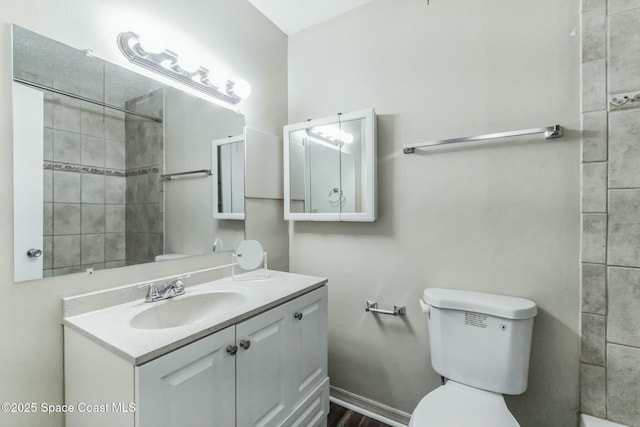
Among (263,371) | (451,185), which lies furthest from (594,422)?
(263,371)

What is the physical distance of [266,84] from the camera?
A: 184 centimetres

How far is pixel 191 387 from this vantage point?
2.71 ft

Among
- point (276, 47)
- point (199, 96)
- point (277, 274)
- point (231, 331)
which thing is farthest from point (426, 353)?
point (276, 47)

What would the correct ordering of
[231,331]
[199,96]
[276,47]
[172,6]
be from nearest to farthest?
1. [231,331]
2. [172,6]
3. [199,96]
4. [276,47]

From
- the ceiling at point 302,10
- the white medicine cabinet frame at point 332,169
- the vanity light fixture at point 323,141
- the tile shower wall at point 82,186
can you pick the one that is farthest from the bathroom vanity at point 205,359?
the ceiling at point 302,10

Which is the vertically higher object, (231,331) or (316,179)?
(316,179)

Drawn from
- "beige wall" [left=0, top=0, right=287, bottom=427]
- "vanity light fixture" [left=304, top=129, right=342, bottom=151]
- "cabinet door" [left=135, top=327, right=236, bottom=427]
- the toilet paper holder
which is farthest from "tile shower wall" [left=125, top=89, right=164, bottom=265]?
the toilet paper holder

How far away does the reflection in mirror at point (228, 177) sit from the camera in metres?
1.51

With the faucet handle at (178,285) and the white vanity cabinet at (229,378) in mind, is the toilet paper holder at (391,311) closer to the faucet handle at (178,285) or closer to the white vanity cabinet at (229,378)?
the white vanity cabinet at (229,378)

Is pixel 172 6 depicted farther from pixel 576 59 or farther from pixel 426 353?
pixel 426 353

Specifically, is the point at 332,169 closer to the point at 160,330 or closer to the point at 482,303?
the point at 482,303

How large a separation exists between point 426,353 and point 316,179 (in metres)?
1.17

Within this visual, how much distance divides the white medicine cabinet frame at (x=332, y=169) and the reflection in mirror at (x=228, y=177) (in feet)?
1.05

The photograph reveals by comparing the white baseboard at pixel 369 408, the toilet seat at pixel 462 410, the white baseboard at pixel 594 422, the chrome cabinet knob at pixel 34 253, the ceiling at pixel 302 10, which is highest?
the ceiling at pixel 302 10
